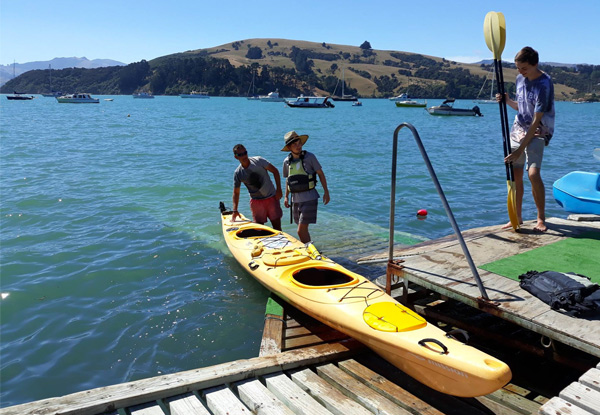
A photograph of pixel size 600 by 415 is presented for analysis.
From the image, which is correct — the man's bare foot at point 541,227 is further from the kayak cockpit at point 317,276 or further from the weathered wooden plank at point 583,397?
the weathered wooden plank at point 583,397

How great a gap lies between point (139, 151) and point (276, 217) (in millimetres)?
19685

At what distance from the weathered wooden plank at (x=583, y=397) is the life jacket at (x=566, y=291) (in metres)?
0.91

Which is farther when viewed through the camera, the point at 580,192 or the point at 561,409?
the point at 580,192

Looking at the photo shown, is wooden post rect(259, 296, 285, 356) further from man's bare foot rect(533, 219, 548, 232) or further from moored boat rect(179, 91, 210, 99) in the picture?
moored boat rect(179, 91, 210, 99)

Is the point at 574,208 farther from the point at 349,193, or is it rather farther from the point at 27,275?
the point at 27,275

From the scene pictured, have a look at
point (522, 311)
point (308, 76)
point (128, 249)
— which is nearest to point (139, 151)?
point (128, 249)

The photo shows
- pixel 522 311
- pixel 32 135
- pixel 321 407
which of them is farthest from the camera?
pixel 32 135

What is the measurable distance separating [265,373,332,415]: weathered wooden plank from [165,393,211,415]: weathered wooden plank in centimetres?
62

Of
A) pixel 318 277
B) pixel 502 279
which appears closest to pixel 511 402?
pixel 502 279

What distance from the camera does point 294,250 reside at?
6680 mm

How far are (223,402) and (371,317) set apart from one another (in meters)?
1.68

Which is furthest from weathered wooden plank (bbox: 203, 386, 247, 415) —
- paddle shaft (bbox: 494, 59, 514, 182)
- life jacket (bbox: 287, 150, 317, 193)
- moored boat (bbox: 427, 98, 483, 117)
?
moored boat (bbox: 427, 98, 483, 117)

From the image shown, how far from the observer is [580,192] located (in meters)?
9.23

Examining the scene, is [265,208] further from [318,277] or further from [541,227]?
[541,227]
